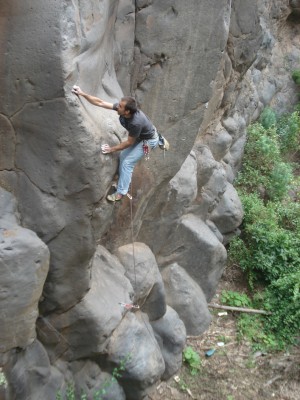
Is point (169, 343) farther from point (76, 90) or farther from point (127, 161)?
A: point (76, 90)

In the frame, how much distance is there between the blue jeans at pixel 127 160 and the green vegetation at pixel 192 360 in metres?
3.45

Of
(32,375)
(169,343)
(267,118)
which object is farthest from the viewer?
(267,118)

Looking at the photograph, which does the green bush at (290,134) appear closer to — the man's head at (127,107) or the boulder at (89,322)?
the boulder at (89,322)

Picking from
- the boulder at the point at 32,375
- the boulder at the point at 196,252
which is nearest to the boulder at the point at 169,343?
the boulder at the point at 196,252

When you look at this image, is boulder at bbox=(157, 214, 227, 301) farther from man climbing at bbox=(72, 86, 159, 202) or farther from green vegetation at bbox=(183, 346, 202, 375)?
man climbing at bbox=(72, 86, 159, 202)

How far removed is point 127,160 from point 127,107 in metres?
0.60

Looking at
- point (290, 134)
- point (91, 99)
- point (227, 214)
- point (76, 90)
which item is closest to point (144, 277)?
point (91, 99)

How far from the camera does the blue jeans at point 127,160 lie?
15.4ft

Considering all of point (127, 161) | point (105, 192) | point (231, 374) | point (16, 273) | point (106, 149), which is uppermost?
point (106, 149)

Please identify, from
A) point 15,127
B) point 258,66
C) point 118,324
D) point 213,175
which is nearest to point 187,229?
point 213,175

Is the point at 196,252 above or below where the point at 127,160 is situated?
below

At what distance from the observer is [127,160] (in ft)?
15.4

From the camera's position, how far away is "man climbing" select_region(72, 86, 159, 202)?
4.28 metres

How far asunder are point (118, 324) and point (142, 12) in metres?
3.62
